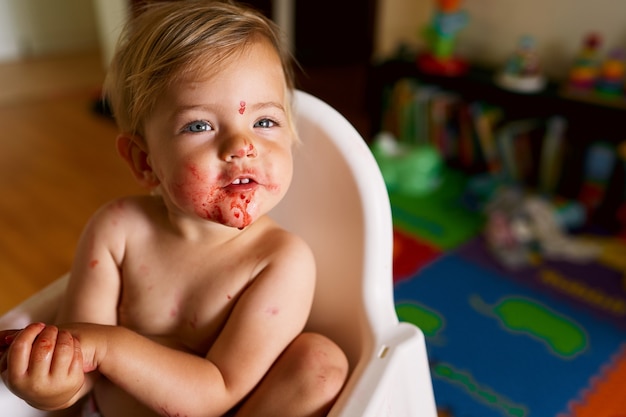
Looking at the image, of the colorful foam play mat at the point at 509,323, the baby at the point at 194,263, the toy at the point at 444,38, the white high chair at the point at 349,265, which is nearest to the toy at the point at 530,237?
the colorful foam play mat at the point at 509,323

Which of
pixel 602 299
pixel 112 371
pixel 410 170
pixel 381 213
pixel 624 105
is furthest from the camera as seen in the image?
pixel 410 170

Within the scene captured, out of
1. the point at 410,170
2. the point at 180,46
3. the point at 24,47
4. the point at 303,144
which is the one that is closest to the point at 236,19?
the point at 180,46

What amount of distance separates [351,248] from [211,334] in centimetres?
19

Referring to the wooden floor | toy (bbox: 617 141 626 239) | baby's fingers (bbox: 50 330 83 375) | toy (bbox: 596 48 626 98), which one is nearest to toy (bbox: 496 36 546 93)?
toy (bbox: 596 48 626 98)

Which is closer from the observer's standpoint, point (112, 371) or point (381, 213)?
point (112, 371)

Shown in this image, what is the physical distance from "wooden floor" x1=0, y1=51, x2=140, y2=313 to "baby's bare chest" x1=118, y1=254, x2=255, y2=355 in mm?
795

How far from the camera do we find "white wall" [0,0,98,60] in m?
3.16

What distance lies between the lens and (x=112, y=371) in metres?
0.53

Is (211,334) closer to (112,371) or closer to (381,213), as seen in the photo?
(112,371)

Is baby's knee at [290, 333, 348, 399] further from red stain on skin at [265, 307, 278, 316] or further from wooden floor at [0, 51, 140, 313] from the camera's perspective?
wooden floor at [0, 51, 140, 313]

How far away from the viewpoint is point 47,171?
6.38 feet

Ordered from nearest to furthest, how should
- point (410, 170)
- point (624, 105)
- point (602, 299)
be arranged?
point (602, 299)
point (624, 105)
point (410, 170)

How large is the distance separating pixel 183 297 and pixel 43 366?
196mm

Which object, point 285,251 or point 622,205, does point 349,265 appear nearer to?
point 285,251
